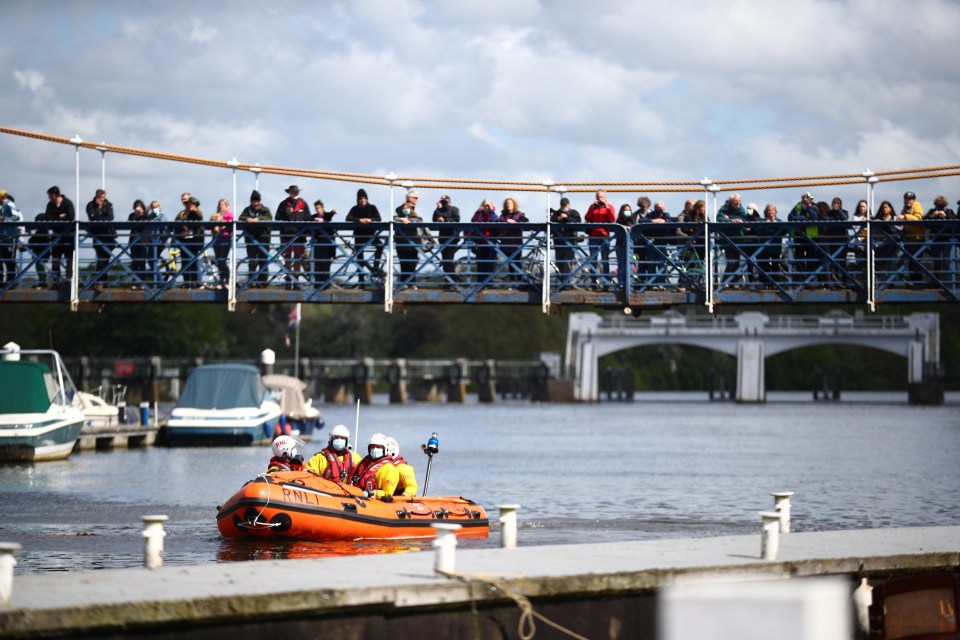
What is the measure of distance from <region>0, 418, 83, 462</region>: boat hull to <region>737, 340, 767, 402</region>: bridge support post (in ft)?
329

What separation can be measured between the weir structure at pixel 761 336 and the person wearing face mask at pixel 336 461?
366ft

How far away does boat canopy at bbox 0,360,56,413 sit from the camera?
45.9 m

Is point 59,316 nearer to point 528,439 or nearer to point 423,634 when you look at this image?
point 528,439

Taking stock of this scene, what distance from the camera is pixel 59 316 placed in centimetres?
13512

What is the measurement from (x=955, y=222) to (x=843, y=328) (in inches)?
4580

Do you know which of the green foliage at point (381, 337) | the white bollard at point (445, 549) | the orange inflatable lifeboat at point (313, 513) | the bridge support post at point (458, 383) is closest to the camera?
the white bollard at point (445, 549)

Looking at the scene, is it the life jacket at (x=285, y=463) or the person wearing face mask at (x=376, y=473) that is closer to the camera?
the person wearing face mask at (x=376, y=473)

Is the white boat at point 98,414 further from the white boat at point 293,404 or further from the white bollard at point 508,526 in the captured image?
the white bollard at point 508,526

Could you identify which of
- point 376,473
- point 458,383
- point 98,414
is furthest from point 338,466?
point 458,383

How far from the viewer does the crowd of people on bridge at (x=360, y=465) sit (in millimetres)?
27516

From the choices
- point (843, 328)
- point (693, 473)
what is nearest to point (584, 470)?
point (693, 473)

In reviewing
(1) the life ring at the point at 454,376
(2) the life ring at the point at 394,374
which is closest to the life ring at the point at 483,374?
(1) the life ring at the point at 454,376

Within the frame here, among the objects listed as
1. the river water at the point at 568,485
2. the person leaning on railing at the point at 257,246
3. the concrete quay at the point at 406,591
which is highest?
the person leaning on railing at the point at 257,246

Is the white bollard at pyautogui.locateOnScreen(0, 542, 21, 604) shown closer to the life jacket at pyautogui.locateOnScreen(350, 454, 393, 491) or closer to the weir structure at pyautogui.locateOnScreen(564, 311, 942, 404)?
the life jacket at pyautogui.locateOnScreen(350, 454, 393, 491)
